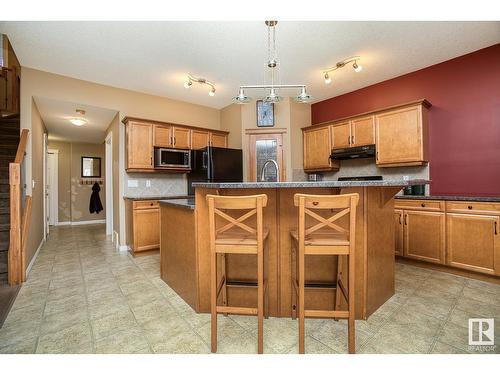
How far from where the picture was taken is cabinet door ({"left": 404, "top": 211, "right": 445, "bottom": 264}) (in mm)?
2931

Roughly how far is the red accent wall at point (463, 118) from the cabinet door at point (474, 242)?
58cm

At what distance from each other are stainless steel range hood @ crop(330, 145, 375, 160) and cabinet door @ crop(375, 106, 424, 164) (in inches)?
5.0

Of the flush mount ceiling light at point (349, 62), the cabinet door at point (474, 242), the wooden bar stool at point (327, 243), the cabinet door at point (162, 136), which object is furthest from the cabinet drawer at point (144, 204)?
the cabinet door at point (474, 242)

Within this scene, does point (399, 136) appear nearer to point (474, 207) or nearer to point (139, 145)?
point (474, 207)

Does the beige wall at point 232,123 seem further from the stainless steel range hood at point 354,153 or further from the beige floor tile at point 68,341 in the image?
the beige floor tile at point 68,341

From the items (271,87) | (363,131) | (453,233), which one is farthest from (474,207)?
(271,87)

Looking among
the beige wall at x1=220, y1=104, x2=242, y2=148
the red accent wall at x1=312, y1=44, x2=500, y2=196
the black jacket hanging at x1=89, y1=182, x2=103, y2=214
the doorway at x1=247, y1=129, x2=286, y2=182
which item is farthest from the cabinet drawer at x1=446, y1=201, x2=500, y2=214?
the black jacket hanging at x1=89, y1=182, x2=103, y2=214

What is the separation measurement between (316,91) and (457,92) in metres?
2.02

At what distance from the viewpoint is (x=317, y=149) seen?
455cm

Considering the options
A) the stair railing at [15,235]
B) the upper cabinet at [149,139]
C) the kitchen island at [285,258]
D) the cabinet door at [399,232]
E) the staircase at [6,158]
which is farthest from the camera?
the upper cabinet at [149,139]

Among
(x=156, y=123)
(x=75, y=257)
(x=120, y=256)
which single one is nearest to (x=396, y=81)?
(x=156, y=123)

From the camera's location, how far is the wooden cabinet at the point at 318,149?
4.39 metres

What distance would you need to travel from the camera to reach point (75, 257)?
12.1 ft

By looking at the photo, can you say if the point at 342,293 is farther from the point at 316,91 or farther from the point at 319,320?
the point at 316,91
